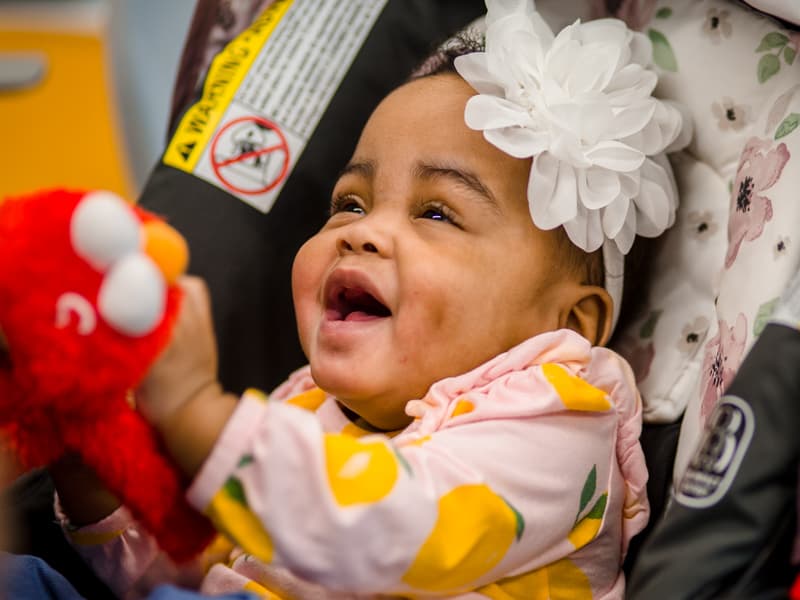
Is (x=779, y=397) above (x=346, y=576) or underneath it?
above

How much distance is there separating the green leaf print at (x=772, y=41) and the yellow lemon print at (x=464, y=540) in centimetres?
54

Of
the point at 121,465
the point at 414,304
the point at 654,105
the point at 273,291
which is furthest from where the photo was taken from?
the point at 273,291

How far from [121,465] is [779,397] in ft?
1.36

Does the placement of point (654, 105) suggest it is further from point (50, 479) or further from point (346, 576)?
point (50, 479)

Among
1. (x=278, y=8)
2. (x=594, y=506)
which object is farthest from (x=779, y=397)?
(x=278, y=8)

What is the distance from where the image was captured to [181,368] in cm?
60

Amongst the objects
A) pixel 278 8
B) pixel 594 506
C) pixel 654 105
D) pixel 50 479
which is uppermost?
pixel 654 105

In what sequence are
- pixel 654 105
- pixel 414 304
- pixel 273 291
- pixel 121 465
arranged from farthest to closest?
1. pixel 273 291
2. pixel 654 105
3. pixel 414 304
4. pixel 121 465

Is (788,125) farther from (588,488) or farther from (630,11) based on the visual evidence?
(588,488)

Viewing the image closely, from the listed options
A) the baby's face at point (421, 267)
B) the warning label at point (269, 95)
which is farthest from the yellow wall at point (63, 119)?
the baby's face at point (421, 267)

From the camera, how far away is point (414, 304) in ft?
2.71

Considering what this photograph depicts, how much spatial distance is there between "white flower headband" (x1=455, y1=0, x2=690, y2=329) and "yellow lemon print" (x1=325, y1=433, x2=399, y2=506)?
0.30 metres

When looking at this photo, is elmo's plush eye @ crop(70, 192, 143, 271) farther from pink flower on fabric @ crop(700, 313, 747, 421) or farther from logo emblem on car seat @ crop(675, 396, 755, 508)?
pink flower on fabric @ crop(700, 313, 747, 421)

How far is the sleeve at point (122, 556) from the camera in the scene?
817mm
